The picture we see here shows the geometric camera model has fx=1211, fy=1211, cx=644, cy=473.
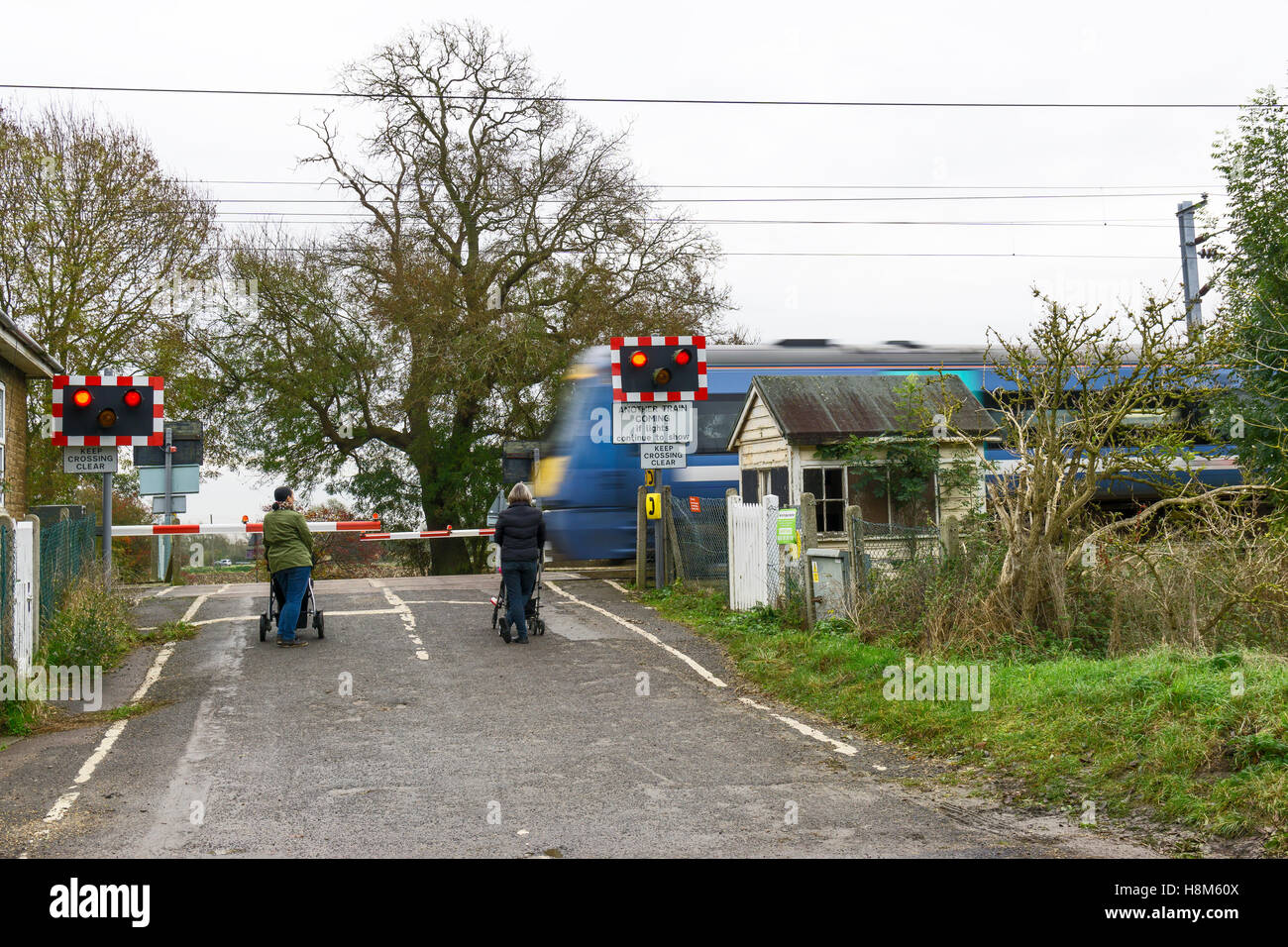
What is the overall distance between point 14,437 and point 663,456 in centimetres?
1161

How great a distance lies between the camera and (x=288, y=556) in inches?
527

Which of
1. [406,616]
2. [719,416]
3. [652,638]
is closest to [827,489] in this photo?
[719,416]

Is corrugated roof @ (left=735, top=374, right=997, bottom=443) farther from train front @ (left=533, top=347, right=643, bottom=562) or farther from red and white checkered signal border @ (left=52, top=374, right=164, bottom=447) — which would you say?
red and white checkered signal border @ (left=52, top=374, right=164, bottom=447)

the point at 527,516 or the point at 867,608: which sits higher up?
the point at 527,516

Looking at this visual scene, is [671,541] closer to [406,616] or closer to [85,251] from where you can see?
[406,616]

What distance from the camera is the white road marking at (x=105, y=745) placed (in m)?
7.02

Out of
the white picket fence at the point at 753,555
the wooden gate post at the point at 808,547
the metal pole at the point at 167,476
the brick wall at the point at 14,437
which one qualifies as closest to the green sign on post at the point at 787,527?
the wooden gate post at the point at 808,547

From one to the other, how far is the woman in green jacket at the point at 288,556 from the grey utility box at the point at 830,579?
18.3 ft

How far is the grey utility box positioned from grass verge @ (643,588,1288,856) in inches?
71.8

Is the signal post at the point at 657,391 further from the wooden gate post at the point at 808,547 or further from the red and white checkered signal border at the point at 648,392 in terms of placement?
the wooden gate post at the point at 808,547
